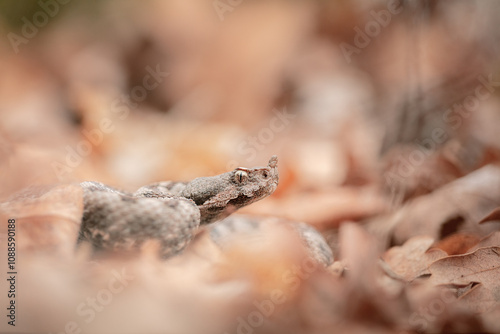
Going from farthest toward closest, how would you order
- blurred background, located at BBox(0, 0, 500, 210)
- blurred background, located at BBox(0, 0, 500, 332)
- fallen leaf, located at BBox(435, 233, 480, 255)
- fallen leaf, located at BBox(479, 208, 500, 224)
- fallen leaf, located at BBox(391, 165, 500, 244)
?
blurred background, located at BBox(0, 0, 500, 210)
blurred background, located at BBox(0, 0, 500, 332)
fallen leaf, located at BBox(391, 165, 500, 244)
fallen leaf, located at BBox(479, 208, 500, 224)
fallen leaf, located at BBox(435, 233, 480, 255)

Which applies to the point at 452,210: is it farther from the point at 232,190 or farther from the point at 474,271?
the point at 232,190

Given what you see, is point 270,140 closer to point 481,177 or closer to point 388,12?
point 481,177

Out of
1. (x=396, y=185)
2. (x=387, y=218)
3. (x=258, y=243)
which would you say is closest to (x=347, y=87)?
(x=396, y=185)

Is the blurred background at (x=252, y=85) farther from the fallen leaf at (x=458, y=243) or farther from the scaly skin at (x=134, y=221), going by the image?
the scaly skin at (x=134, y=221)

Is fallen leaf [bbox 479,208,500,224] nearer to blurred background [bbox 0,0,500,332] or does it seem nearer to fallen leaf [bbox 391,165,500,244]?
fallen leaf [bbox 391,165,500,244]

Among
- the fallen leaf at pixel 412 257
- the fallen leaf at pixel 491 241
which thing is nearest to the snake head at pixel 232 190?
the fallen leaf at pixel 412 257

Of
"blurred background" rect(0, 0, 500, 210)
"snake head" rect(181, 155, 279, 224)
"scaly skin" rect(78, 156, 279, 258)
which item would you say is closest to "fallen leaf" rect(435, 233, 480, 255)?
"snake head" rect(181, 155, 279, 224)

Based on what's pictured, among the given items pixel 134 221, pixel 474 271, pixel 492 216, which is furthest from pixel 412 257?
pixel 134 221
